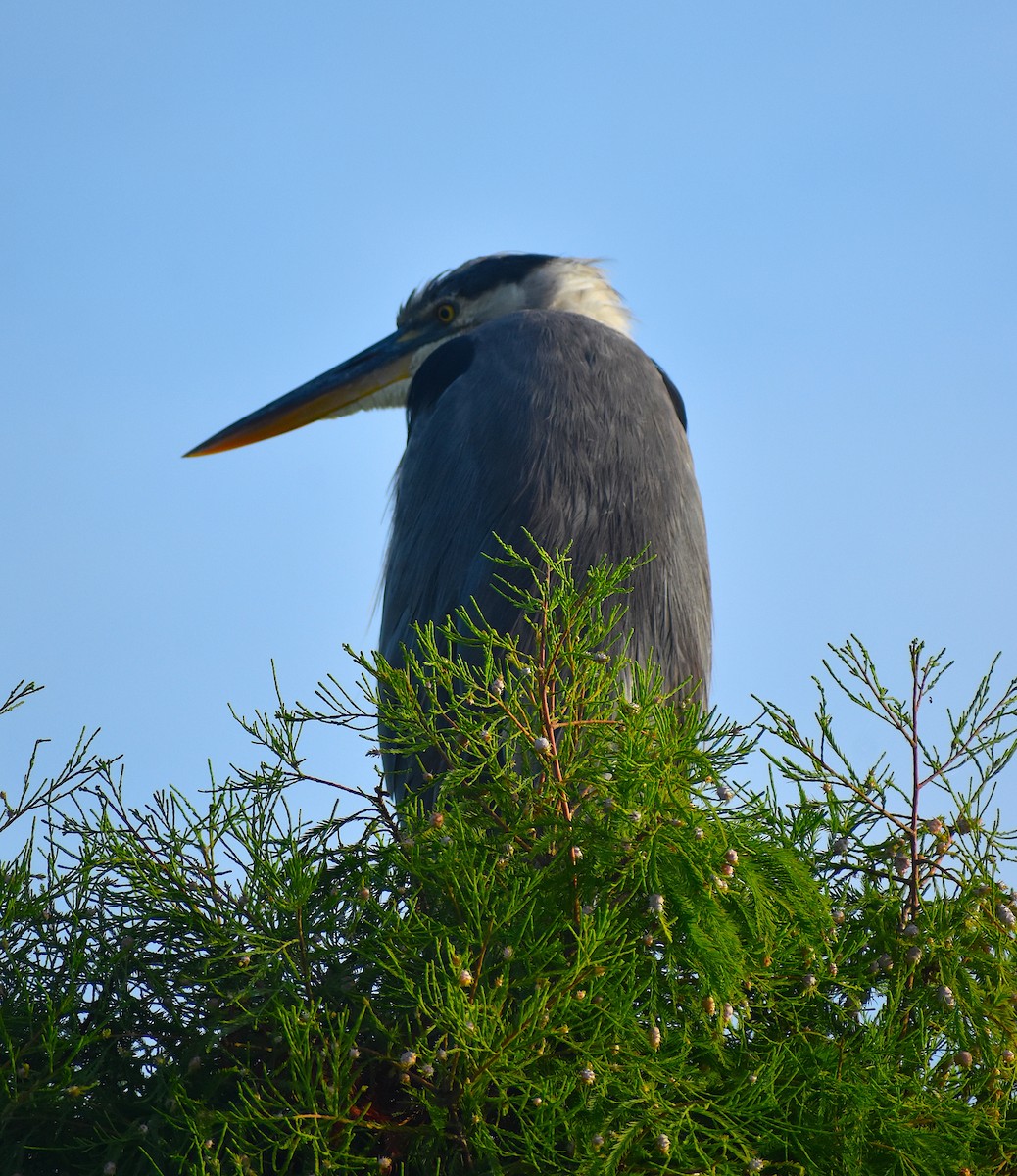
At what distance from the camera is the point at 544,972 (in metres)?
1.19

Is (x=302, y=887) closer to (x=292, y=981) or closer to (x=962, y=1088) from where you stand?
(x=292, y=981)

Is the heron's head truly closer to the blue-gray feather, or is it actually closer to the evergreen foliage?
the blue-gray feather

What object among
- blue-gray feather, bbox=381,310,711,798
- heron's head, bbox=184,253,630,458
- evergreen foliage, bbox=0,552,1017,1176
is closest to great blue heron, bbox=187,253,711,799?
blue-gray feather, bbox=381,310,711,798

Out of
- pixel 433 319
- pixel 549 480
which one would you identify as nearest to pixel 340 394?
pixel 433 319

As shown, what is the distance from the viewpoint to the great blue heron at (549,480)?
2.93 meters

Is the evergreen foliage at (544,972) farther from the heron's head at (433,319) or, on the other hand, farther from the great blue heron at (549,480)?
the heron's head at (433,319)

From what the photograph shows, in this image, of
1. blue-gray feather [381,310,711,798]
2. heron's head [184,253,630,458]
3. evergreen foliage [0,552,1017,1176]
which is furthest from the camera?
heron's head [184,253,630,458]

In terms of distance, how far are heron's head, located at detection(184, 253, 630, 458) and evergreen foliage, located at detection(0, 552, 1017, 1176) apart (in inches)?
128

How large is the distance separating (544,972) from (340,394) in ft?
12.2

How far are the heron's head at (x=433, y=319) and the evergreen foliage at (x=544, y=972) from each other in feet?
10.6

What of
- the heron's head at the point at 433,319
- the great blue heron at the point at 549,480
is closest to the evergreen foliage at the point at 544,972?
the great blue heron at the point at 549,480

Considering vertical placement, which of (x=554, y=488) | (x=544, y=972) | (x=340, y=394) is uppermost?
Result: (x=340, y=394)

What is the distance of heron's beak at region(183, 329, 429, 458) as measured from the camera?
15.3 feet

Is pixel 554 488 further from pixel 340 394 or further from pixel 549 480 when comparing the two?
pixel 340 394
